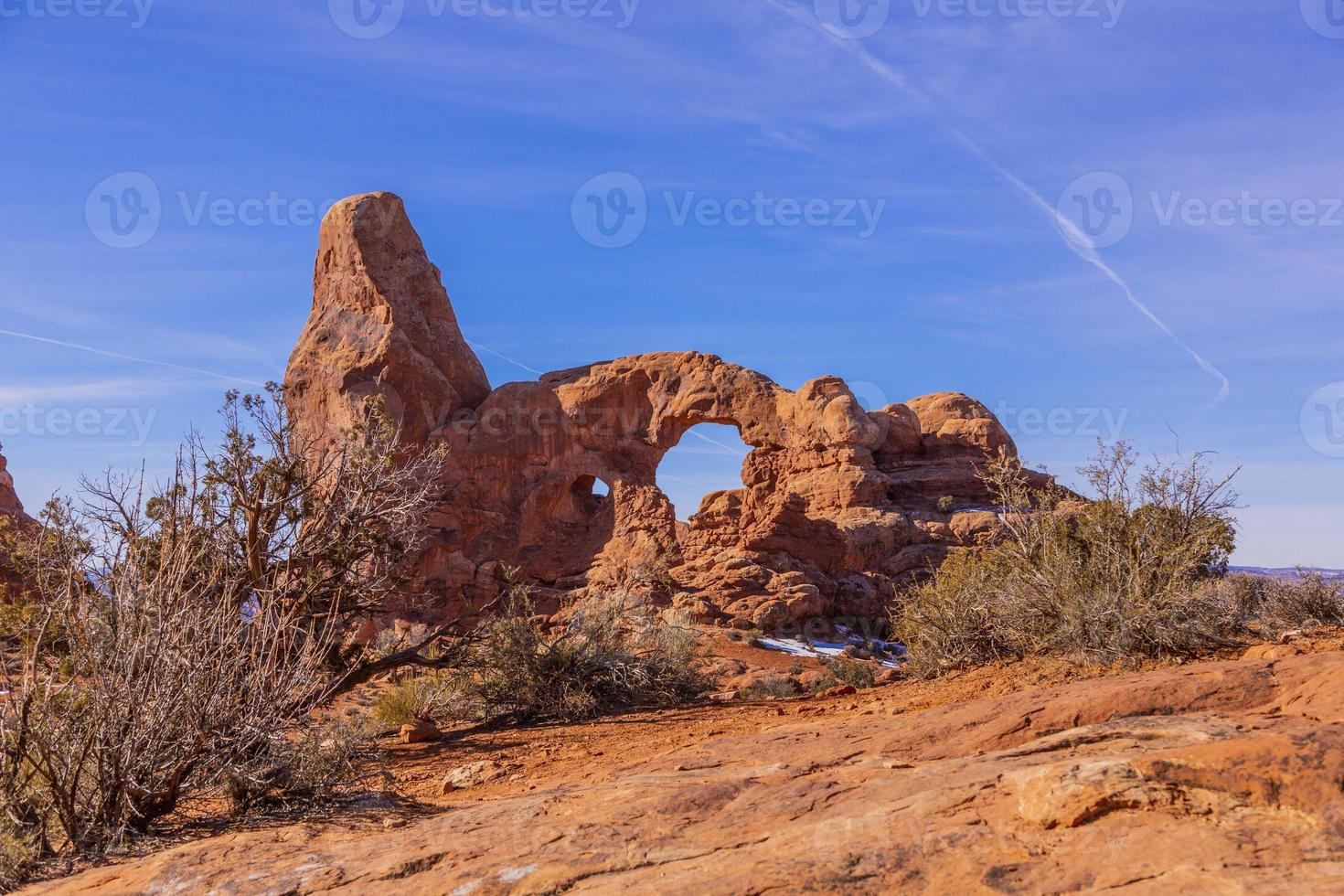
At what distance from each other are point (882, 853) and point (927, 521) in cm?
2320

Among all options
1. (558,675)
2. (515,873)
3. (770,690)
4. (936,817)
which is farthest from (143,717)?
(770,690)

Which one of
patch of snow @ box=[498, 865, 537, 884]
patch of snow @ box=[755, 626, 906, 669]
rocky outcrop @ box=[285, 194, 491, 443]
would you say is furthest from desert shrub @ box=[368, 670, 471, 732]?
rocky outcrop @ box=[285, 194, 491, 443]

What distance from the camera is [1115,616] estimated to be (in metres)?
8.04

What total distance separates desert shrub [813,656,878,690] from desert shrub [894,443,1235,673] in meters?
1.06

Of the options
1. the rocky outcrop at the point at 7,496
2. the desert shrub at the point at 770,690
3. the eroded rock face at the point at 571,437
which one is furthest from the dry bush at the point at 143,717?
the rocky outcrop at the point at 7,496

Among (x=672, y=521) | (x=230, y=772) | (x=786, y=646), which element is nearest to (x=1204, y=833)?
(x=230, y=772)

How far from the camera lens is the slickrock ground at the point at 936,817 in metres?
2.71

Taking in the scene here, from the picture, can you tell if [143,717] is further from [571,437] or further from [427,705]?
[571,437]

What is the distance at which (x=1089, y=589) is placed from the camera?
28.9 ft

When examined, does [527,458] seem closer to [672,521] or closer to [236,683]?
[672,521]

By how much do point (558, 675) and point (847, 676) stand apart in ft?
14.0

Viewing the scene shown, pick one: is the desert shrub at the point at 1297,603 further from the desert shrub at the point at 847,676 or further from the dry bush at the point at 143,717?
the dry bush at the point at 143,717

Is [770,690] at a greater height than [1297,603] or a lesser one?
lesser

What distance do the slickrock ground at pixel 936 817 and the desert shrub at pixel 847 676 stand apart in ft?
22.0
